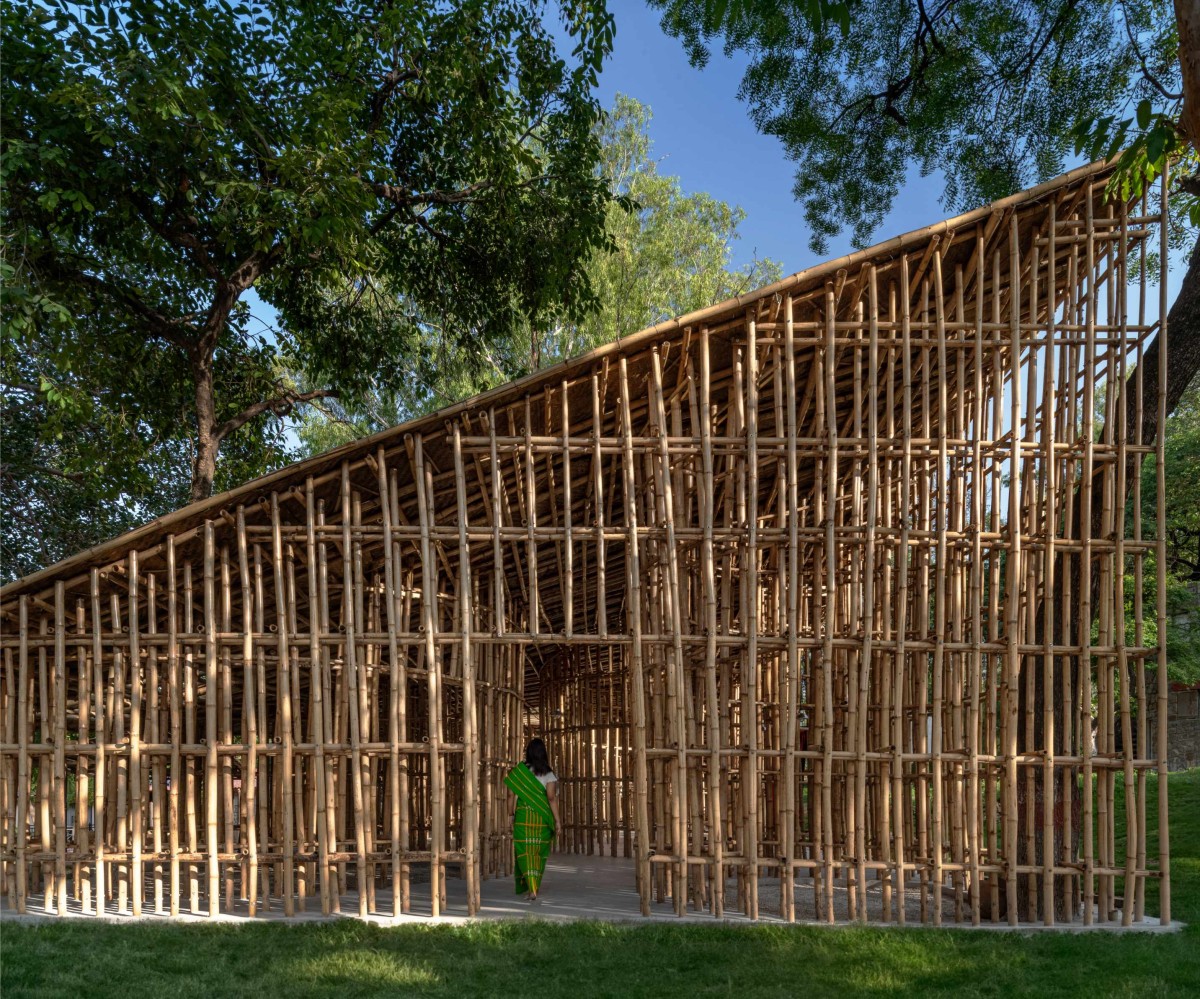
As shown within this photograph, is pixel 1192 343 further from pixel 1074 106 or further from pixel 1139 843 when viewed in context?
pixel 1139 843

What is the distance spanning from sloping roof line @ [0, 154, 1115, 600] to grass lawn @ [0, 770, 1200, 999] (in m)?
2.09

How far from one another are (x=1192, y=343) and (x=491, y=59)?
6.86m

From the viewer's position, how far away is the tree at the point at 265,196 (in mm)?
8398

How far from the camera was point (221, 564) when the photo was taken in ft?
22.2

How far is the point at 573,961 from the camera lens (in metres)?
5.79

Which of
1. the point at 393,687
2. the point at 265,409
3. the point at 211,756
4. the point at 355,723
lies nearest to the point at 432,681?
the point at 393,687

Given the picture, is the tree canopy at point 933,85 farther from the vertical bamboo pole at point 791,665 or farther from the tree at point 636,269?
the tree at point 636,269

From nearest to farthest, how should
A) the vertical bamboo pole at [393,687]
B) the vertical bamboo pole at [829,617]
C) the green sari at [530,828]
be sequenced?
the vertical bamboo pole at [393,687] < the vertical bamboo pole at [829,617] < the green sari at [530,828]

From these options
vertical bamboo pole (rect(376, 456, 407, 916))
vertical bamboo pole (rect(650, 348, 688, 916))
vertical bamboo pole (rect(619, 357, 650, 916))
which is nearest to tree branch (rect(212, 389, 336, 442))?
vertical bamboo pole (rect(376, 456, 407, 916))

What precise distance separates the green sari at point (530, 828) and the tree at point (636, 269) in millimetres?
10860

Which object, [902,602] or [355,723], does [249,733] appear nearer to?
[355,723]

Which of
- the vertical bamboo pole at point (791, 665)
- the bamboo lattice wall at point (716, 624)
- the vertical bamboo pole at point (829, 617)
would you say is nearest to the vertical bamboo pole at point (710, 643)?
the bamboo lattice wall at point (716, 624)

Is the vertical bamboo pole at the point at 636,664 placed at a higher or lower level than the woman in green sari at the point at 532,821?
higher

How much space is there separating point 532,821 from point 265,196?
5.26 meters
